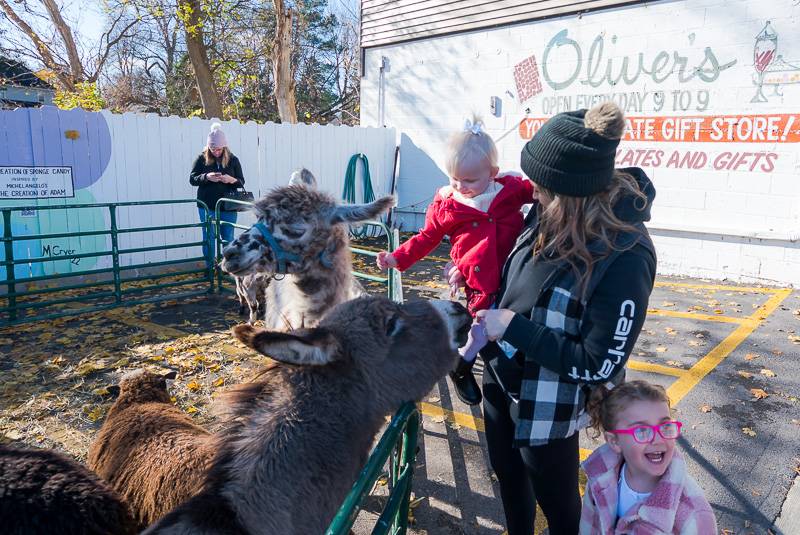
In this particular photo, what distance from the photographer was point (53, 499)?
7.11 ft

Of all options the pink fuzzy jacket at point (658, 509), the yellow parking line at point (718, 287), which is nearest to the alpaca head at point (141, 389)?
the pink fuzzy jacket at point (658, 509)

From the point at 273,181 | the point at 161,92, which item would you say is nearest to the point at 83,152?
the point at 273,181

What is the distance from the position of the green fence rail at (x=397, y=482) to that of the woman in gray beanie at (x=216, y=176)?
7.48 m

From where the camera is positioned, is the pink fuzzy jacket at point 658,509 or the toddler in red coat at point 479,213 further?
the toddler in red coat at point 479,213

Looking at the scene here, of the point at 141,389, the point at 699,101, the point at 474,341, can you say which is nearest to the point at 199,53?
the point at 699,101

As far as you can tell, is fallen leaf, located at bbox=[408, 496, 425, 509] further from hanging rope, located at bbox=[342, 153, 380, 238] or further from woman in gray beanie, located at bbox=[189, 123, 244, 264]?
hanging rope, located at bbox=[342, 153, 380, 238]

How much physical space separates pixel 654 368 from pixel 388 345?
5050mm

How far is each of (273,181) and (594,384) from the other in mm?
11486

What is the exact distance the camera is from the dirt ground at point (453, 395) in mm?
3881

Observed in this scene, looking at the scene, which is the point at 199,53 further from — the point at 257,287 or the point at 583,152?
the point at 583,152

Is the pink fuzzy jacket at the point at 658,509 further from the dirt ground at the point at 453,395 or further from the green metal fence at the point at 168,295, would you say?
the dirt ground at the point at 453,395

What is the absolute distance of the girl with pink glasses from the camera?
207 centimetres

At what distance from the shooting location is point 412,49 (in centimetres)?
1470

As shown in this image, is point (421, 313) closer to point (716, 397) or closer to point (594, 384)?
point (594, 384)
